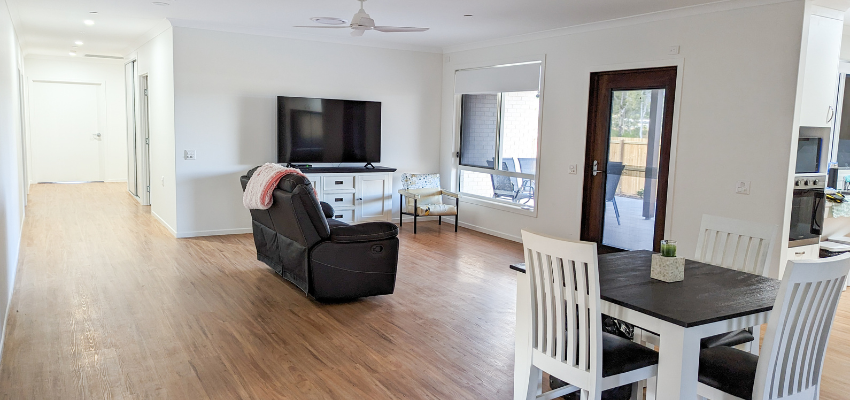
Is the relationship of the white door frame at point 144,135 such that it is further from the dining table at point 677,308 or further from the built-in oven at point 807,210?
the built-in oven at point 807,210

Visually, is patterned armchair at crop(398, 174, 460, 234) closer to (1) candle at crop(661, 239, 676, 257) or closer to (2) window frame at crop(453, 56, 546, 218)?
(2) window frame at crop(453, 56, 546, 218)

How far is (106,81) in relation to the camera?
491 inches

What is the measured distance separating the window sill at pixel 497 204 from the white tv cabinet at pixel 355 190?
1.03 meters

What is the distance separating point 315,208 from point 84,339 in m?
1.63

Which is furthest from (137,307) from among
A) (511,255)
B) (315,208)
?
(511,255)

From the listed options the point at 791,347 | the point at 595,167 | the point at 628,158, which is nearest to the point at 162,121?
the point at 595,167

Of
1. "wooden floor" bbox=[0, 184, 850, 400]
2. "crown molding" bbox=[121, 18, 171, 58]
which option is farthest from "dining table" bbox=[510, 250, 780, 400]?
"crown molding" bbox=[121, 18, 171, 58]

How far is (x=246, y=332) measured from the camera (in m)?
3.93

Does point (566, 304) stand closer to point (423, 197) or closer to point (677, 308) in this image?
point (677, 308)

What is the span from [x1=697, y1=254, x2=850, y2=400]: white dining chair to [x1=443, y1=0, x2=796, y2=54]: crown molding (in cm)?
323

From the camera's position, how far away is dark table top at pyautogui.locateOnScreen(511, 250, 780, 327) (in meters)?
2.23

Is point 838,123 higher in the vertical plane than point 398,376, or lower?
higher

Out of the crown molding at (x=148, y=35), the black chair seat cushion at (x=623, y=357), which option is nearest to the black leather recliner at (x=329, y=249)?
the black chair seat cushion at (x=623, y=357)

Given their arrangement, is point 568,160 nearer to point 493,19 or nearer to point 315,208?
point 493,19
